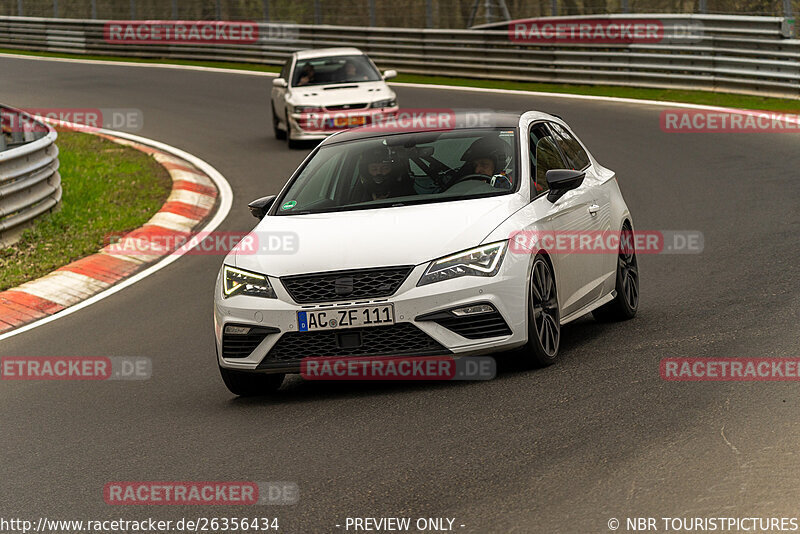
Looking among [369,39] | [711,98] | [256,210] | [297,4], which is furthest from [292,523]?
[297,4]

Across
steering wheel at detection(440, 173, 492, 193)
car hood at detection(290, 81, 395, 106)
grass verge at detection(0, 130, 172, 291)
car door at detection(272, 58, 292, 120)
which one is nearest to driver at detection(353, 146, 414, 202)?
steering wheel at detection(440, 173, 492, 193)

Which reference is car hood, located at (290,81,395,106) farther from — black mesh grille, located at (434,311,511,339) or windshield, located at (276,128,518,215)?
black mesh grille, located at (434,311,511,339)

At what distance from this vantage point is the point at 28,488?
5918mm

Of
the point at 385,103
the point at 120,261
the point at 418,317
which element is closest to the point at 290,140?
the point at 385,103

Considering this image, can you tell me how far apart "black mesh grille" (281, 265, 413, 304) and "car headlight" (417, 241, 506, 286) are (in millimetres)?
134

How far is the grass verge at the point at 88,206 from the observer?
1280 cm

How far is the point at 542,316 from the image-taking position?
24.1ft

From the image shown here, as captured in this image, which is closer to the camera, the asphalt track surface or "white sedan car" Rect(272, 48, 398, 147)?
the asphalt track surface

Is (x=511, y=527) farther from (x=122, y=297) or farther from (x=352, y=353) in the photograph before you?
(x=122, y=297)

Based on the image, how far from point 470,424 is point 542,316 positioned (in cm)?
134

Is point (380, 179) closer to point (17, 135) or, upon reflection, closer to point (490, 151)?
point (490, 151)

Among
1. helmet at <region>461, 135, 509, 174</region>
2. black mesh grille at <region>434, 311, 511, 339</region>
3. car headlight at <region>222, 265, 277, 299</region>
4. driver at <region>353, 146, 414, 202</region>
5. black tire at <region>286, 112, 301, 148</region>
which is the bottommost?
black tire at <region>286, 112, 301, 148</region>

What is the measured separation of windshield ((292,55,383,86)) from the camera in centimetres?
2198

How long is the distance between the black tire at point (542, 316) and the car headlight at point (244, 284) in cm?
147
